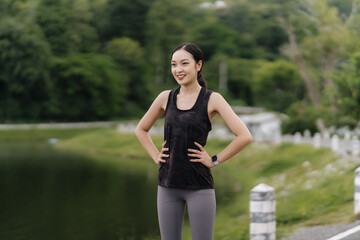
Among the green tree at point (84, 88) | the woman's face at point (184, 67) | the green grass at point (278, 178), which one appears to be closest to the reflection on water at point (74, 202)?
the green grass at point (278, 178)

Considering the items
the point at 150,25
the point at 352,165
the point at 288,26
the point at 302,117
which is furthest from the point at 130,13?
the point at 352,165

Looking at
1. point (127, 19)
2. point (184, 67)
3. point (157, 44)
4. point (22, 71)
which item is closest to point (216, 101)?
point (184, 67)

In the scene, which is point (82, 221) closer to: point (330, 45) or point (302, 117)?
point (302, 117)

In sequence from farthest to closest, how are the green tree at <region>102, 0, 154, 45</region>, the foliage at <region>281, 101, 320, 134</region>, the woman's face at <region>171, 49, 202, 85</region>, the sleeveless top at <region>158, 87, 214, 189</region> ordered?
the green tree at <region>102, 0, 154, 45</region>, the foliage at <region>281, 101, 320, 134</region>, the woman's face at <region>171, 49, 202, 85</region>, the sleeveless top at <region>158, 87, 214, 189</region>

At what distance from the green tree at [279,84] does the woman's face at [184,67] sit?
69.6m

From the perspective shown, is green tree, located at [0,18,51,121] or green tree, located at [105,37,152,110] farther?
green tree, located at [105,37,152,110]

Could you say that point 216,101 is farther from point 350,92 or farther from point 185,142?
point 350,92

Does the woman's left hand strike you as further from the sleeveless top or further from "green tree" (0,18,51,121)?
"green tree" (0,18,51,121)

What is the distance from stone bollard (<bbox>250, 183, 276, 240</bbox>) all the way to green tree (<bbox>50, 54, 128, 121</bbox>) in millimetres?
64016

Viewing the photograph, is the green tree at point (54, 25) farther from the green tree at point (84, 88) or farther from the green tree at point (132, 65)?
the green tree at point (132, 65)

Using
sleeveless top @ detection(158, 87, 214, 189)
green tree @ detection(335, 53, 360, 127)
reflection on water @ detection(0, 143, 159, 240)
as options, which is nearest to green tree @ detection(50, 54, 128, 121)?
reflection on water @ detection(0, 143, 159, 240)

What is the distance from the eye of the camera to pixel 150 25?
8575 cm

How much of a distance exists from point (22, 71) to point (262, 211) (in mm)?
62057

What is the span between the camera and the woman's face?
5168 mm
